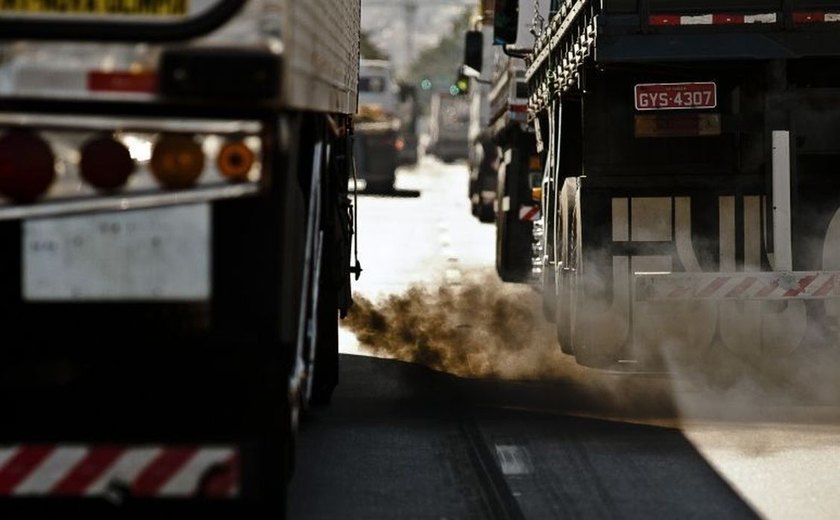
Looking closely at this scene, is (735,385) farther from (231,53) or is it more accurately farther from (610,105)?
(231,53)

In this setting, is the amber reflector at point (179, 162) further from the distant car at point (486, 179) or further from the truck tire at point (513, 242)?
the distant car at point (486, 179)

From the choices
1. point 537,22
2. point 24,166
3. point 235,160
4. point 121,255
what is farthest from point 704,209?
point 24,166

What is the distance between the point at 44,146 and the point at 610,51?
5.63m

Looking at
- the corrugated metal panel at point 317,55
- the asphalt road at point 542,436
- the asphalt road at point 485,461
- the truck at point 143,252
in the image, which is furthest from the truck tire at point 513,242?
the truck at point 143,252

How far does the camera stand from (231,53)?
18.0ft

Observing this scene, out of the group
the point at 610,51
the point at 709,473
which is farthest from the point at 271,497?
the point at 610,51

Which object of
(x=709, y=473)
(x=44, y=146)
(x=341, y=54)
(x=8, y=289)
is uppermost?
(x=341, y=54)

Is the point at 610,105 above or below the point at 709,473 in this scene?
above

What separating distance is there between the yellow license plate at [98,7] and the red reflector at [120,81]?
0.20 meters

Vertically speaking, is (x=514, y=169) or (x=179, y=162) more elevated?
(x=514, y=169)

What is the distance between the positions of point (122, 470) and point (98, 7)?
1.31m

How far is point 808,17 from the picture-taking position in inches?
426

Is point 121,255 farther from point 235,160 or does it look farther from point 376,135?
point 376,135

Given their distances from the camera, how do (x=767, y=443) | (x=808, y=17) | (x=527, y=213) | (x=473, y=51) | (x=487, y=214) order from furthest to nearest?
(x=487, y=214) → (x=527, y=213) → (x=473, y=51) → (x=808, y=17) → (x=767, y=443)
